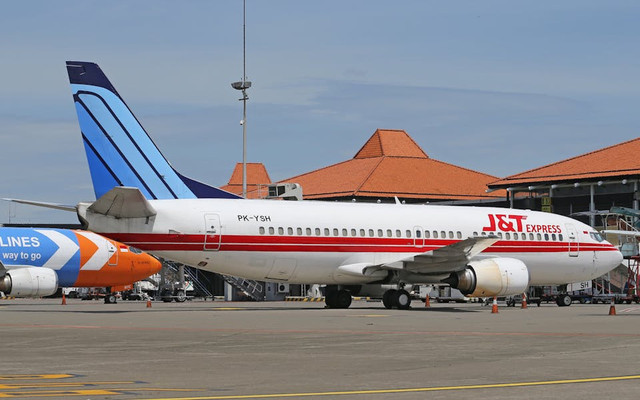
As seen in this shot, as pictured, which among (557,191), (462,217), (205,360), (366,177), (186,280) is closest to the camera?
(205,360)

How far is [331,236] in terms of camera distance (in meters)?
38.5

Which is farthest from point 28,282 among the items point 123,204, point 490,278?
point 490,278

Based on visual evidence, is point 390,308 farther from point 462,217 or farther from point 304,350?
point 304,350

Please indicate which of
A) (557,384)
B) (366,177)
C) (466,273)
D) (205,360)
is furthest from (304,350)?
(366,177)

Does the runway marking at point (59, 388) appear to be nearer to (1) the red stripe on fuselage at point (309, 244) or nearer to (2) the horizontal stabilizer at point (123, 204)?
(2) the horizontal stabilizer at point (123, 204)

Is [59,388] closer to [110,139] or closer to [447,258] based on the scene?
[110,139]

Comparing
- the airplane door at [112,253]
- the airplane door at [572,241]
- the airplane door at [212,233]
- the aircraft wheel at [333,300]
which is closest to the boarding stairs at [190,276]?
the airplane door at [112,253]

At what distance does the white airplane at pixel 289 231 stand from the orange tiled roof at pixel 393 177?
45395 millimetres

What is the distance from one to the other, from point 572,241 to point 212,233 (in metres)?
17.0

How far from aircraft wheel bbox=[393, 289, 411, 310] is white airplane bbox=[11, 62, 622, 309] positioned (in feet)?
0.13

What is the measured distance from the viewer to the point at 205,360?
660 inches

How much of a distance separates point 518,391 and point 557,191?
221 feet

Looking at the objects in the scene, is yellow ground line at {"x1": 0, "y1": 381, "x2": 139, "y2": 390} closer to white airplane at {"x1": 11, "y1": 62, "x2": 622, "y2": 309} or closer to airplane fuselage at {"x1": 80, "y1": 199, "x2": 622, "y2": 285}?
white airplane at {"x1": 11, "y1": 62, "x2": 622, "y2": 309}

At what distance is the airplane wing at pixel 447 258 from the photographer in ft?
122
